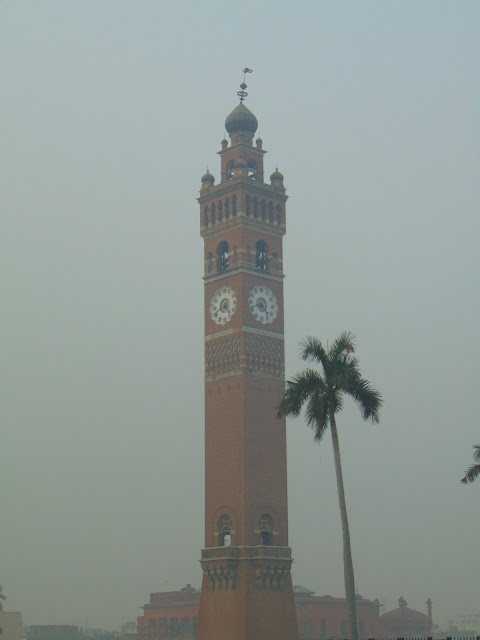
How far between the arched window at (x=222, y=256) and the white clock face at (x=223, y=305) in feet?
6.81

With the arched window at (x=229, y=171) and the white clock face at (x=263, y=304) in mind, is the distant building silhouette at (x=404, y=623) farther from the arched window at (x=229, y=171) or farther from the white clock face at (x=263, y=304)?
the arched window at (x=229, y=171)

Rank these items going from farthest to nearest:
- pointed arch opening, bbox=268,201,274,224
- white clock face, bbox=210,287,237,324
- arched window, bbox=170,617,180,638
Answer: arched window, bbox=170,617,180,638 → pointed arch opening, bbox=268,201,274,224 → white clock face, bbox=210,287,237,324

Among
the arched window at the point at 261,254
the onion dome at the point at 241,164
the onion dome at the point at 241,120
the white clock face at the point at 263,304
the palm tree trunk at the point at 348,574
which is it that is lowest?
the palm tree trunk at the point at 348,574

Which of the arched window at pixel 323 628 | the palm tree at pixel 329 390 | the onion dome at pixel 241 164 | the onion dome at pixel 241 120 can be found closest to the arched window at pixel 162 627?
the arched window at pixel 323 628

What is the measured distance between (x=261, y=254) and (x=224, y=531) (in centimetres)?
2151

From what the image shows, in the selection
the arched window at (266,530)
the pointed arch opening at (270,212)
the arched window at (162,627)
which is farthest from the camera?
the arched window at (162,627)

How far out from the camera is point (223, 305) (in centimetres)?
8394

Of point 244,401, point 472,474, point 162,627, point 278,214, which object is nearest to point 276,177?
point 278,214

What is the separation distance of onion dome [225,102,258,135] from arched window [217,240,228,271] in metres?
9.54

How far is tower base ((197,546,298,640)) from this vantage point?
2980 inches

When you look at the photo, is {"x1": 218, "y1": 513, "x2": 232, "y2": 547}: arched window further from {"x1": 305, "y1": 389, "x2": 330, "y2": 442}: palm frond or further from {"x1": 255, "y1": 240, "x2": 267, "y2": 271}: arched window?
{"x1": 305, "y1": 389, "x2": 330, "y2": 442}: palm frond

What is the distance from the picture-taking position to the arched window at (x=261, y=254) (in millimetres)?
85400

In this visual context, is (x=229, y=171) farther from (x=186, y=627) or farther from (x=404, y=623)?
(x=404, y=623)

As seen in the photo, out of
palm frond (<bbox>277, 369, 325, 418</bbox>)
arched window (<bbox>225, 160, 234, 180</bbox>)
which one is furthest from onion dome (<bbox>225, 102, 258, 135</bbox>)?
palm frond (<bbox>277, 369, 325, 418</bbox>)
